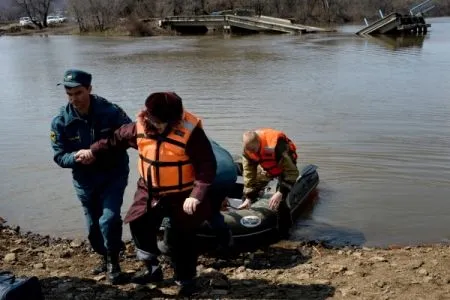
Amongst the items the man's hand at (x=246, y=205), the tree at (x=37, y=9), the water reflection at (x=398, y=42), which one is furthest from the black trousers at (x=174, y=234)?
the tree at (x=37, y=9)

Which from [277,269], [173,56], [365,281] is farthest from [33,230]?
[173,56]

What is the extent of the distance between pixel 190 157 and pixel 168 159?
0.51ft

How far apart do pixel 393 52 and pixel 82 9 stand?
153 ft

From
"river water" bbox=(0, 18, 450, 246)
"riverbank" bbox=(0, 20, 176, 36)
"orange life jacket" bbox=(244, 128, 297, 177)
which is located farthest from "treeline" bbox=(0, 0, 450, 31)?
"orange life jacket" bbox=(244, 128, 297, 177)

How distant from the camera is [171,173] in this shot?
13.5 feet

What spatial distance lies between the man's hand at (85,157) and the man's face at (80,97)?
0.33m

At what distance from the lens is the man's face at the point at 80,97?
4504mm

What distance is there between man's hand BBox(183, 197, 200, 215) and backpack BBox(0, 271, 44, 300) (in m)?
1.12

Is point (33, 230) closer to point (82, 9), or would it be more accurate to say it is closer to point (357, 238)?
point (357, 238)

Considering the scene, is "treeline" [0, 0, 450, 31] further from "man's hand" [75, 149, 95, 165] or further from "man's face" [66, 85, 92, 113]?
"man's hand" [75, 149, 95, 165]

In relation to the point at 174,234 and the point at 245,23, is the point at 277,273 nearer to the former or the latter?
the point at 174,234

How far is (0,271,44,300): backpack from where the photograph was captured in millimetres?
3678

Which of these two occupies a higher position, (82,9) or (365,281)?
(82,9)

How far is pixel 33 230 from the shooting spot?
297 inches
